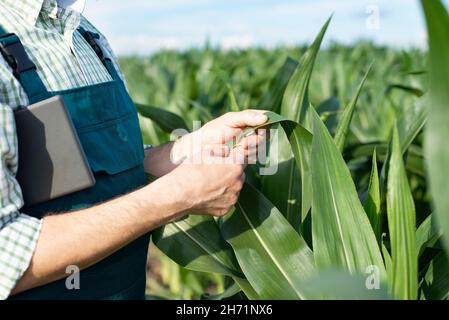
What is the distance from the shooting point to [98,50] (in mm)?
1164

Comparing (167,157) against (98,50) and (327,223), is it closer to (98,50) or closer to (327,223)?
(98,50)

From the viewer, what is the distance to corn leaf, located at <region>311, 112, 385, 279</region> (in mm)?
889

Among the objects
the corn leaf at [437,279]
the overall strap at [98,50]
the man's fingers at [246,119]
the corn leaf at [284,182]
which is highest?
the overall strap at [98,50]

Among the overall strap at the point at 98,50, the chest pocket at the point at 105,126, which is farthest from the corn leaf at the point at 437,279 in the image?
the overall strap at the point at 98,50

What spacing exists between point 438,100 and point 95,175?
61 cm

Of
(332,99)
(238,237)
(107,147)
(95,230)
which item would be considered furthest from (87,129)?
(332,99)

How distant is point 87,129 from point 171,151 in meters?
0.26

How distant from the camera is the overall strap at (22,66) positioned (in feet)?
2.98

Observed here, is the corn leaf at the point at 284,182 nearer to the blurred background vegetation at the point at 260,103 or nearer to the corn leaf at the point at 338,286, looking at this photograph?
the blurred background vegetation at the point at 260,103

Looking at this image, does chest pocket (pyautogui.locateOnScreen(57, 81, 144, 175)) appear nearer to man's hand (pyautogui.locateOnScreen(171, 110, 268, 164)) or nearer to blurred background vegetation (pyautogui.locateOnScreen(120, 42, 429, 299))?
man's hand (pyautogui.locateOnScreen(171, 110, 268, 164))

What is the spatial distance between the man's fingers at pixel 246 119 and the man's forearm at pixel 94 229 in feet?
0.65

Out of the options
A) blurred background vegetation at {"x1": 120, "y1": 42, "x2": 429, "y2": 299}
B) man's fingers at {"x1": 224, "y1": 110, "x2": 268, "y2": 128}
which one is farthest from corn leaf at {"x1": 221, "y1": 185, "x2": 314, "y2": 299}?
blurred background vegetation at {"x1": 120, "y1": 42, "x2": 429, "y2": 299}

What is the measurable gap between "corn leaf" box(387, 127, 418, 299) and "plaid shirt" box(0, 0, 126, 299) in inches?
18.5

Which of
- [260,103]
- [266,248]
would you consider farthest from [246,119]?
[260,103]
